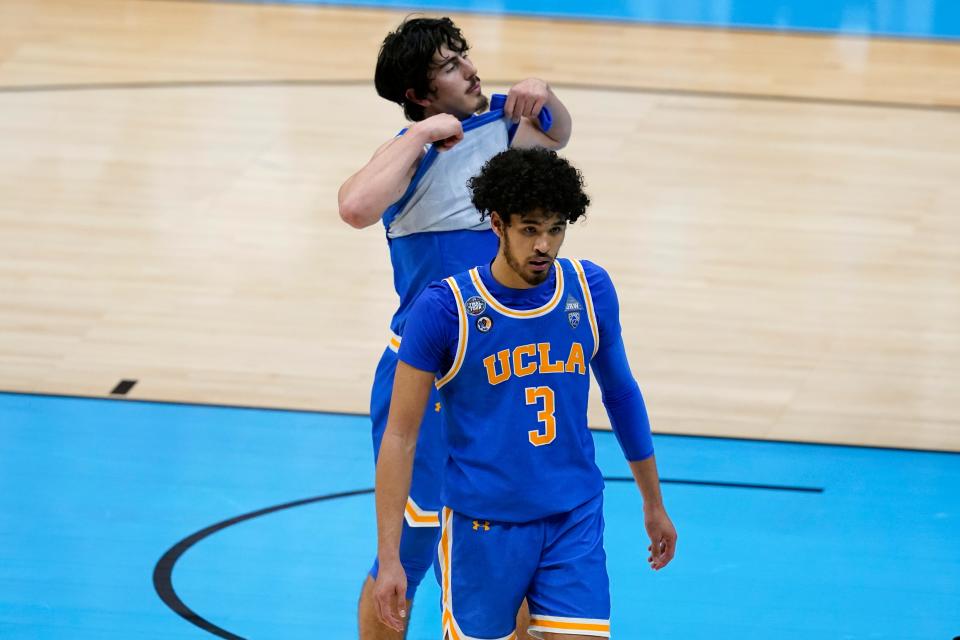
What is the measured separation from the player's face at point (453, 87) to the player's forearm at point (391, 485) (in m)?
1.04

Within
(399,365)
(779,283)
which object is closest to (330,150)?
(779,283)

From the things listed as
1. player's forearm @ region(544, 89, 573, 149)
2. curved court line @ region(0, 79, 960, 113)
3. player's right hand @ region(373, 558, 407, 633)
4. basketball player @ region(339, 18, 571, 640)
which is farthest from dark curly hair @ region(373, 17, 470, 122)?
curved court line @ region(0, 79, 960, 113)

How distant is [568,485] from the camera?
3746 millimetres

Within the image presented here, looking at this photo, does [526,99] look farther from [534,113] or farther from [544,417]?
[544,417]

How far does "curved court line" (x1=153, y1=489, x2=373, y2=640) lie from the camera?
16.9 feet

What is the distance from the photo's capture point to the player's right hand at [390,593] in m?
3.67

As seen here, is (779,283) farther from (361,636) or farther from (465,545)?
(465,545)

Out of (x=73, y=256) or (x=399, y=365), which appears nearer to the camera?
(x=399, y=365)

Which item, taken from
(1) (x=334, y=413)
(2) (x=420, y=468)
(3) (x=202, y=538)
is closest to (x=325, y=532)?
(3) (x=202, y=538)

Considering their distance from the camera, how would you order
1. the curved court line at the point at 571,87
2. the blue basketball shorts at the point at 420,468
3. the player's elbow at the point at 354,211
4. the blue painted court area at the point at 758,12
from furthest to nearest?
1. the blue painted court area at the point at 758,12
2. the curved court line at the point at 571,87
3. the blue basketball shorts at the point at 420,468
4. the player's elbow at the point at 354,211

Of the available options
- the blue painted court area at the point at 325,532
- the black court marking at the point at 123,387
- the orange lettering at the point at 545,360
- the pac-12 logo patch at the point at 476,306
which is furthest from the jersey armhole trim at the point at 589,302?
the black court marking at the point at 123,387

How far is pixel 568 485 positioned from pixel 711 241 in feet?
17.6

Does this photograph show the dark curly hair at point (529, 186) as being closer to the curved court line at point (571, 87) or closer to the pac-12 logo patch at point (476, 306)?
the pac-12 logo patch at point (476, 306)

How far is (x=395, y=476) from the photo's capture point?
3.70m
